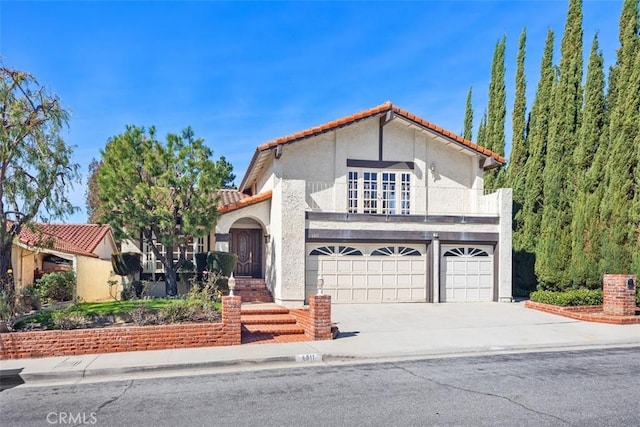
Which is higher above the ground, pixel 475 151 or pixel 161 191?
pixel 475 151

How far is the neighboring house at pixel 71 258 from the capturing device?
15.8 m

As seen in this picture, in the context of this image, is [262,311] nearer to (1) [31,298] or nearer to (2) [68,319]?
(2) [68,319]

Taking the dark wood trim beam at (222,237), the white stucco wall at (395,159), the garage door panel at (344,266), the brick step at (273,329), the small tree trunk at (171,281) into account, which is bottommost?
the brick step at (273,329)

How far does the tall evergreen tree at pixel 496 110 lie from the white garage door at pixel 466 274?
31.2 ft

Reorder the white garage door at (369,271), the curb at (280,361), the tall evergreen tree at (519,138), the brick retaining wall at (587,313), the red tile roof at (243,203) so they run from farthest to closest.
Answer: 1. the tall evergreen tree at (519,138)
2. the red tile roof at (243,203)
3. the white garage door at (369,271)
4. the brick retaining wall at (587,313)
5. the curb at (280,361)

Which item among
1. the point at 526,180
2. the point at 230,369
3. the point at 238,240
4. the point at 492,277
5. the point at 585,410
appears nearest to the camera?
the point at 585,410

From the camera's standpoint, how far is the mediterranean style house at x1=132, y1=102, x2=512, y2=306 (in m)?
16.5

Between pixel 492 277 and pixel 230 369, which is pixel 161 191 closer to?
pixel 230 369

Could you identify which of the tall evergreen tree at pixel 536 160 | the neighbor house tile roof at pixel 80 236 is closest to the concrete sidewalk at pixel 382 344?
the tall evergreen tree at pixel 536 160

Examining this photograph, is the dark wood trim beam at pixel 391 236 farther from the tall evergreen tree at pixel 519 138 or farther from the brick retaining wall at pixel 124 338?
the brick retaining wall at pixel 124 338

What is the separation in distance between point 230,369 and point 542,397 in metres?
5.28

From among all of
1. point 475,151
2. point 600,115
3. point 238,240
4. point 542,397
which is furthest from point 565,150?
point 542,397

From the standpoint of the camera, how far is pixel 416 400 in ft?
22.7

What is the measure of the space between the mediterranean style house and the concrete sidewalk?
174 cm
